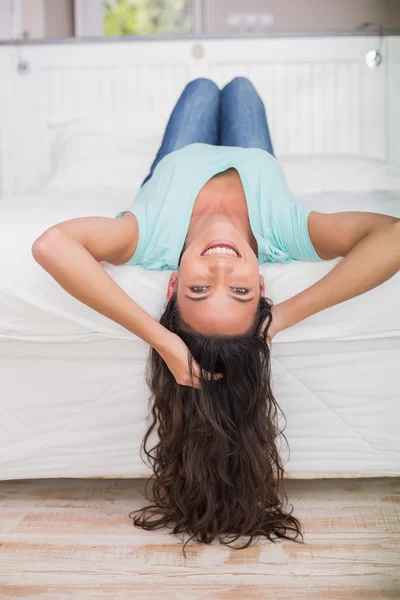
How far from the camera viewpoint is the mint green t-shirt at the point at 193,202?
58.1 inches

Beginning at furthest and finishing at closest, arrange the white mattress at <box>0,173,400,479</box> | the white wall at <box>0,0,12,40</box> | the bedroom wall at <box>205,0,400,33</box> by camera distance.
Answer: the bedroom wall at <box>205,0,400,33</box>
the white wall at <box>0,0,12,40</box>
the white mattress at <box>0,173,400,479</box>

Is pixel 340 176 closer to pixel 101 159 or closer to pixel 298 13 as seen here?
pixel 101 159

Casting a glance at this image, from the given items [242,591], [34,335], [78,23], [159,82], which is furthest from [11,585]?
[78,23]

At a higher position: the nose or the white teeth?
the white teeth

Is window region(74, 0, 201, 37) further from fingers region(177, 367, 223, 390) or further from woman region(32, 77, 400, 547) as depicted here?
fingers region(177, 367, 223, 390)

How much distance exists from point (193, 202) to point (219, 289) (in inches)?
15.3

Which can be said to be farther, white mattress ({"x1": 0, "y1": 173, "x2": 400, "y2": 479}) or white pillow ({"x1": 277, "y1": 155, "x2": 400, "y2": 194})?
white pillow ({"x1": 277, "y1": 155, "x2": 400, "y2": 194})

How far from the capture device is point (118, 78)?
290cm

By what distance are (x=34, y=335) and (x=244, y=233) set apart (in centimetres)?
52

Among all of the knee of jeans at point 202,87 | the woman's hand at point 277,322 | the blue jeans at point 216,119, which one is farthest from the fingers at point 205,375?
the knee of jeans at point 202,87

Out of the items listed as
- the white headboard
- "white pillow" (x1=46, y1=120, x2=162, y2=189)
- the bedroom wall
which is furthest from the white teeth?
the bedroom wall

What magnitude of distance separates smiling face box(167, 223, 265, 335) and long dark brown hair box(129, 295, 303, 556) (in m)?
0.03

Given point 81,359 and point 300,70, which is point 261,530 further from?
point 300,70

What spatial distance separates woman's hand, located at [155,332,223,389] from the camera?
4.19ft
